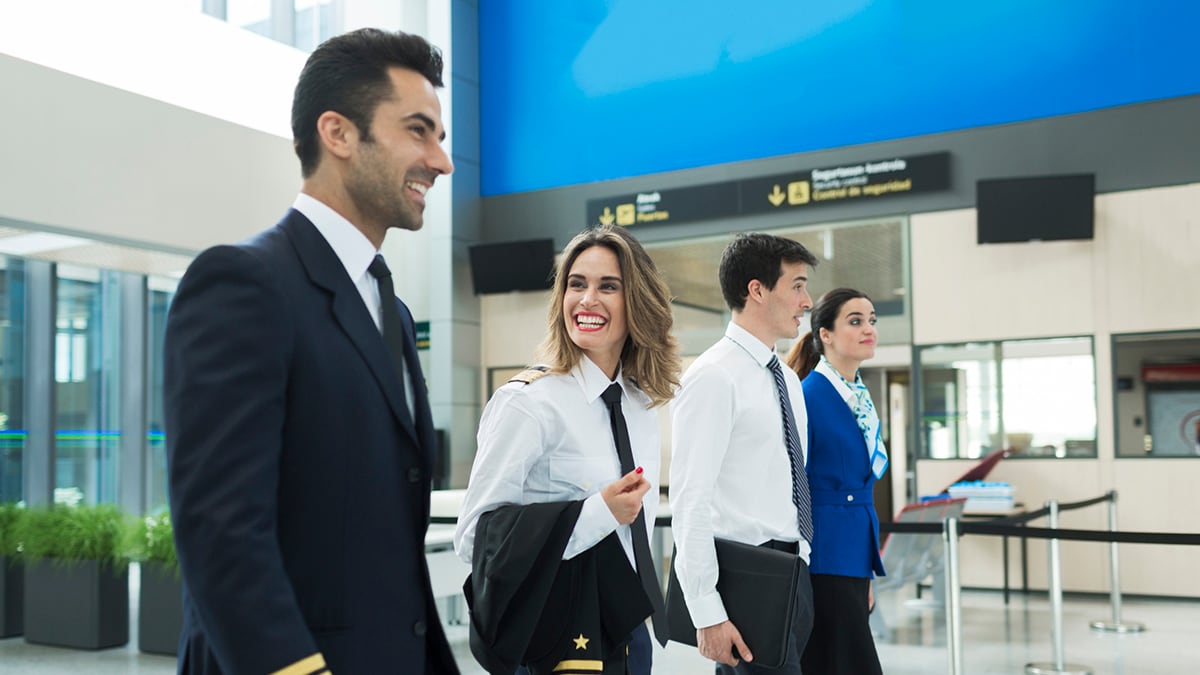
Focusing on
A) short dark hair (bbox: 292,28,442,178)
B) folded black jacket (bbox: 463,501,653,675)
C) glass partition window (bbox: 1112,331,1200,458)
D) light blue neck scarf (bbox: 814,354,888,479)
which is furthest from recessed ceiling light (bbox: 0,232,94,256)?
glass partition window (bbox: 1112,331,1200,458)

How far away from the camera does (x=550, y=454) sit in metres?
2.24

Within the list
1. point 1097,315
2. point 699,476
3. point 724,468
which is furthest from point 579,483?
point 1097,315

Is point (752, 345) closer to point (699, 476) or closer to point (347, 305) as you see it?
point (699, 476)

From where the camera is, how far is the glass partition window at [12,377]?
10727 millimetres

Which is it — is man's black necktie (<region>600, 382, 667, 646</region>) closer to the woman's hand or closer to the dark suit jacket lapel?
the woman's hand

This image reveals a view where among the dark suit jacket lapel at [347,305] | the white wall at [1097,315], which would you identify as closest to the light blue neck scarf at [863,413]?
the dark suit jacket lapel at [347,305]

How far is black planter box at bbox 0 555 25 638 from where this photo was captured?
24.0 feet

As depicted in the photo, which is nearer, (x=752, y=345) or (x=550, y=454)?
(x=550, y=454)

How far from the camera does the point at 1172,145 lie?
353 inches

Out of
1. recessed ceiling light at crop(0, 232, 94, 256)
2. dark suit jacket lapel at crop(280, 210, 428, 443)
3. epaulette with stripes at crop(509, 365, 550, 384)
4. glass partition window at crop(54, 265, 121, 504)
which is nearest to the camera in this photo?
dark suit jacket lapel at crop(280, 210, 428, 443)

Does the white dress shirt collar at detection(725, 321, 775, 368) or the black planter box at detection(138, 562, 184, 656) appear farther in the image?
the black planter box at detection(138, 562, 184, 656)

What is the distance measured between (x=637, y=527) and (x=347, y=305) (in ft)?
3.52

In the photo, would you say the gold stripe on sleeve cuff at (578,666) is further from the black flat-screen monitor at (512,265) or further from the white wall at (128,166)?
the black flat-screen monitor at (512,265)

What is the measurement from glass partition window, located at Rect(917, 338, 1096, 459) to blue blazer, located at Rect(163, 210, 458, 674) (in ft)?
29.4
